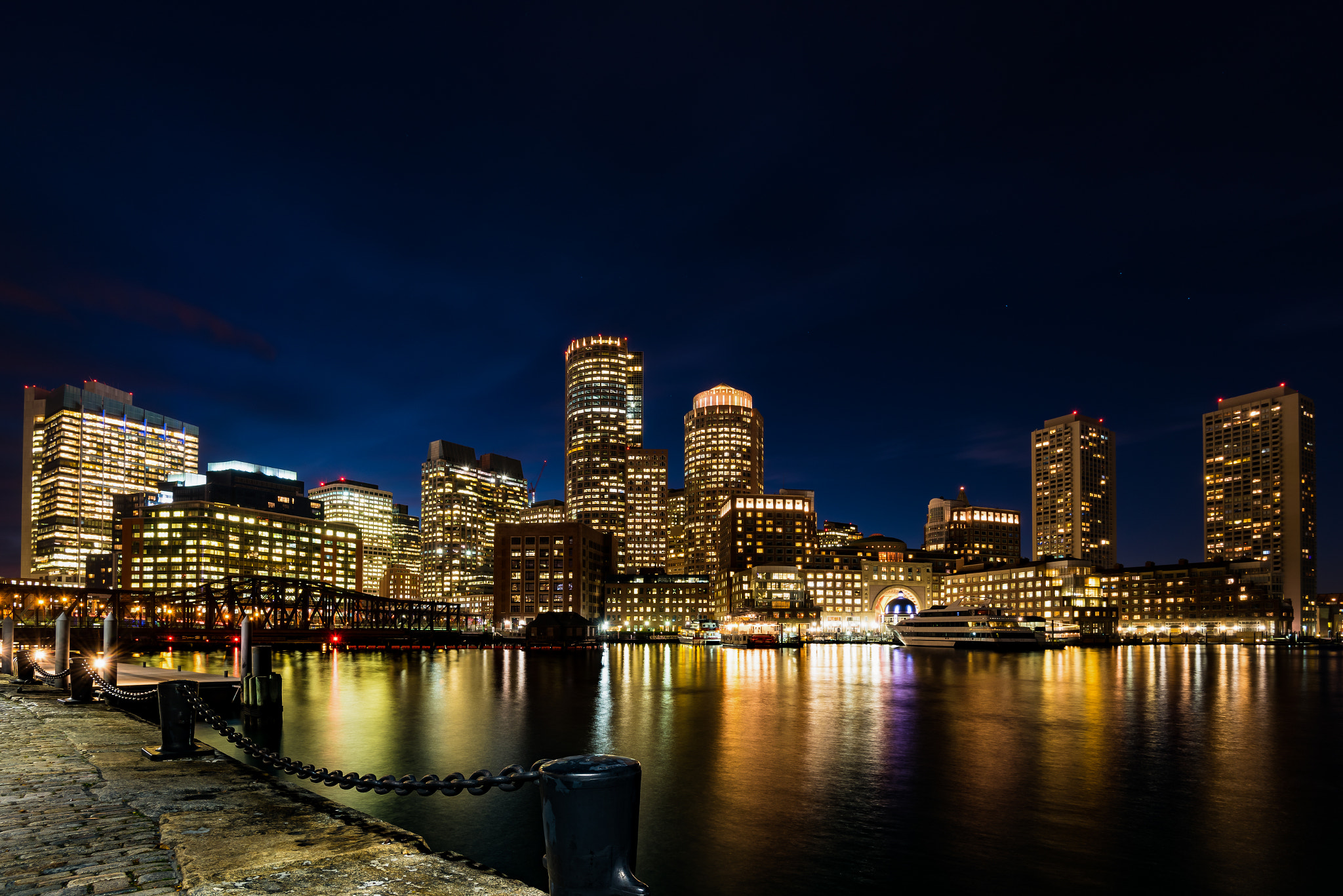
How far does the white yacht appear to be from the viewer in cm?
18850

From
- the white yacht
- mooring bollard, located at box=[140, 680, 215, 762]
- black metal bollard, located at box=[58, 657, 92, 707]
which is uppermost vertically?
mooring bollard, located at box=[140, 680, 215, 762]

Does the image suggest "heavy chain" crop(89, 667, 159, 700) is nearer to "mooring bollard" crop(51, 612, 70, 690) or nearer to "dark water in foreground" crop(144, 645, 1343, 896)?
"mooring bollard" crop(51, 612, 70, 690)

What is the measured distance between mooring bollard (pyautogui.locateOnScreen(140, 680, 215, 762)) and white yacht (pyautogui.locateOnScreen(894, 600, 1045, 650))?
619ft

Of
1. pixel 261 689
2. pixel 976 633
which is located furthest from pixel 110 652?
pixel 976 633

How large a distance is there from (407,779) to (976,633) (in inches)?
7649

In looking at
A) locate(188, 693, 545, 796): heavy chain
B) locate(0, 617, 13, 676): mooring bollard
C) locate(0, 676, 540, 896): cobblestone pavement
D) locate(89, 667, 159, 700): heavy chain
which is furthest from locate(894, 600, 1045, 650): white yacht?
locate(0, 676, 540, 896): cobblestone pavement

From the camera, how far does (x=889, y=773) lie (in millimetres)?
36844

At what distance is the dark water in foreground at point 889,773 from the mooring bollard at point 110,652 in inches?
226

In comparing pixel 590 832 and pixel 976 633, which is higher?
pixel 590 832

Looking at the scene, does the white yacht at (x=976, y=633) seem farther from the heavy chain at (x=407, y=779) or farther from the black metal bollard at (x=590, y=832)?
the black metal bollard at (x=590, y=832)

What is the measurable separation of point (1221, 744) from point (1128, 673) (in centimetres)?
7368

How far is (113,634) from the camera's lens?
4500 cm

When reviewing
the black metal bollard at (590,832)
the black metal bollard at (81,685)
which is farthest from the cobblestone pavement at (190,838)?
the black metal bollard at (81,685)

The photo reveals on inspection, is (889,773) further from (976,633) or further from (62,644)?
(976,633)
